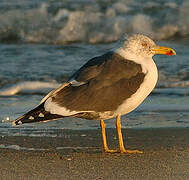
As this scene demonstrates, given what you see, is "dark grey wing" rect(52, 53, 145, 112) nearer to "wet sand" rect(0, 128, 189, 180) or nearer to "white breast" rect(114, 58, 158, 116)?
"white breast" rect(114, 58, 158, 116)

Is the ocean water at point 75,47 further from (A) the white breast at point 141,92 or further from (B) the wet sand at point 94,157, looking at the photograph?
(A) the white breast at point 141,92

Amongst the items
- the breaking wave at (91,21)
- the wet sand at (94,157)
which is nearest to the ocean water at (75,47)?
the breaking wave at (91,21)

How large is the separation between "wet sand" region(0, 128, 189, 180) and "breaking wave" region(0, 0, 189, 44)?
7.24 metres

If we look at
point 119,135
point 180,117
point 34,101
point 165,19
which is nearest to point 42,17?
point 165,19

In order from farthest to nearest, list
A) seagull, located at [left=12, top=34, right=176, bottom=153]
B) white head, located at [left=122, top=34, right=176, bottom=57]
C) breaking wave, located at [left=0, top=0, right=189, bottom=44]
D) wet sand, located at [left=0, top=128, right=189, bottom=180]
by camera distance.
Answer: breaking wave, located at [left=0, top=0, right=189, bottom=44] < white head, located at [left=122, top=34, right=176, bottom=57] < seagull, located at [left=12, top=34, right=176, bottom=153] < wet sand, located at [left=0, top=128, right=189, bottom=180]

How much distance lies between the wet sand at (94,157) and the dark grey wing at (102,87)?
0.42 m

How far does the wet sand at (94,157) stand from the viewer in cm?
454

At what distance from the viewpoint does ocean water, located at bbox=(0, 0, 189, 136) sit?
266 inches

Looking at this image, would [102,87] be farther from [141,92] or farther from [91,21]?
[91,21]

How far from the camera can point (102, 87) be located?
529cm

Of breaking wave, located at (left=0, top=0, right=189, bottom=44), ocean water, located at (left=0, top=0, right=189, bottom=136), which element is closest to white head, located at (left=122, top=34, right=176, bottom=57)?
ocean water, located at (left=0, top=0, right=189, bottom=136)

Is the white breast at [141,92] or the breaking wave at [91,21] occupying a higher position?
the white breast at [141,92]

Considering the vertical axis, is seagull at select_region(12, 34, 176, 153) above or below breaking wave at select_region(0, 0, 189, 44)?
above

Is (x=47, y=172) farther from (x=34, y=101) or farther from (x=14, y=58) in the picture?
(x=14, y=58)
